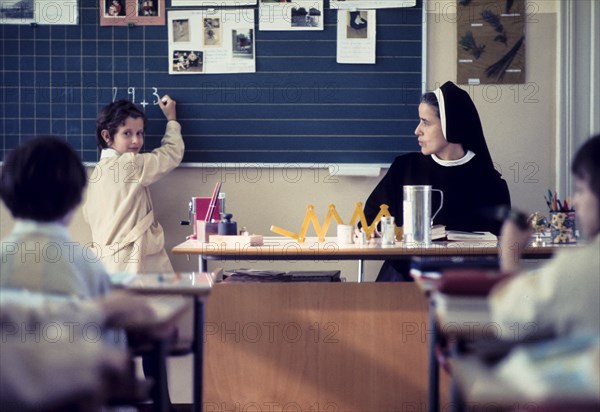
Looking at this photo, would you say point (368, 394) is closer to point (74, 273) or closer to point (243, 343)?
point (243, 343)

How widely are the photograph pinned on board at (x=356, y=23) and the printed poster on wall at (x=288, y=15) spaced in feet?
0.48

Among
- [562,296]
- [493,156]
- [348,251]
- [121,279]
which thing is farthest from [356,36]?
[562,296]

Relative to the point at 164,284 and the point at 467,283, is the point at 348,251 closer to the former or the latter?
the point at 164,284

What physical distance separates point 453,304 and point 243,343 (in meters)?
1.68

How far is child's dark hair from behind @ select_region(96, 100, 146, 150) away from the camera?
166 inches

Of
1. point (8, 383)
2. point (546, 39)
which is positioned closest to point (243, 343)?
point (8, 383)

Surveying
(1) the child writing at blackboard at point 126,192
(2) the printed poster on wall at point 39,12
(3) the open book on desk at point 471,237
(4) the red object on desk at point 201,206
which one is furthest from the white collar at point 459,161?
(2) the printed poster on wall at point 39,12

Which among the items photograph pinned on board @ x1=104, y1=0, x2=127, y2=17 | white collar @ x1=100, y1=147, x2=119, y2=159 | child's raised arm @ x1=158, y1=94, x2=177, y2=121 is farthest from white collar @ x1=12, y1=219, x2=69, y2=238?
photograph pinned on board @ x1=104, y1=0, x2=127, y2=17

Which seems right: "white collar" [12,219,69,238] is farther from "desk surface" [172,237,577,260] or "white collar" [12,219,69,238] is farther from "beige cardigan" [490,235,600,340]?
"desk surface" [172,237,577,260]

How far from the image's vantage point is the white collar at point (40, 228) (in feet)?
6.88

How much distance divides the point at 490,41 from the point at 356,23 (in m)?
0.71

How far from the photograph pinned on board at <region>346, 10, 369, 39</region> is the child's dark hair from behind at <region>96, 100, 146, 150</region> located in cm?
116

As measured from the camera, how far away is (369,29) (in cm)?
449

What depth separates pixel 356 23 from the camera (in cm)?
448
